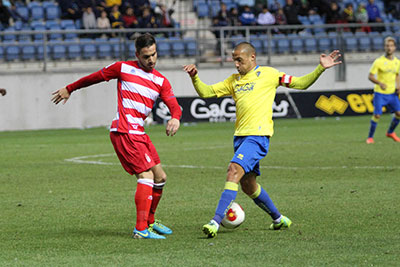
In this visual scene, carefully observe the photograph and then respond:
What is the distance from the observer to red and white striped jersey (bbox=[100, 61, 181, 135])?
6.98 m

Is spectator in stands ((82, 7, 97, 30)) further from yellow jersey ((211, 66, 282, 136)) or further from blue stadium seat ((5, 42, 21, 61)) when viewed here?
yellow jersey ((211, 66, 282, 136))

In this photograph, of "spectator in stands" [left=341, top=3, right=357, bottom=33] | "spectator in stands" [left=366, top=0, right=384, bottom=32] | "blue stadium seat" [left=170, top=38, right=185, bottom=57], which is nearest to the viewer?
"blue stadium seat" [left=170, top=38, right=185, bottom=57]

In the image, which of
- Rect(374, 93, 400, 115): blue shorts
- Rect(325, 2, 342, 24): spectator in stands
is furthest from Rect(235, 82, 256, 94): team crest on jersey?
Rect(325, 2, 342, 24): spectator in stands

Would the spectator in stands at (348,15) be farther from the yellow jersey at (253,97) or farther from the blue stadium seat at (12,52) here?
the yellow jersey at (253,97)

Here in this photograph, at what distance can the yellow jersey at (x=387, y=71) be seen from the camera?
55.6 feet

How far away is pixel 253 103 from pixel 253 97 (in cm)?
6

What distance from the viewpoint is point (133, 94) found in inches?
276

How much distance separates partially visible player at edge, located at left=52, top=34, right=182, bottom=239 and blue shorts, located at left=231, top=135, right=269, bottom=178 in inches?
25.0

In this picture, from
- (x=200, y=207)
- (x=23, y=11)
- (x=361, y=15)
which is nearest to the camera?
(x=200, y=207)

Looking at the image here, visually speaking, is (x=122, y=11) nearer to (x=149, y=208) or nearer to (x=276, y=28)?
(x=276, y=28)

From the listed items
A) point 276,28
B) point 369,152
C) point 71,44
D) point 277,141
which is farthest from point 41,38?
point 369,152

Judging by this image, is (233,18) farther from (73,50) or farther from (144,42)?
(144,42)

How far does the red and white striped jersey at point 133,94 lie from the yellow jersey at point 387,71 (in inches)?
425

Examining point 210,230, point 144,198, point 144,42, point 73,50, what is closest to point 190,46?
point 73,50
